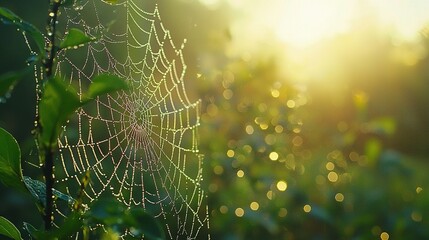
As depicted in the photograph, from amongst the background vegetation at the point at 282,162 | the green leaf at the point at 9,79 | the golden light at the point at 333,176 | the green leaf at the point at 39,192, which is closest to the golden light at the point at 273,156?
the background vegetation at the point at 282,162

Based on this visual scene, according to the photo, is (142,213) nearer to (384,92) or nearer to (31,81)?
(31,81)

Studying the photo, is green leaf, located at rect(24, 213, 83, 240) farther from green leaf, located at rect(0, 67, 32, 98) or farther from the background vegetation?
the background vegetation

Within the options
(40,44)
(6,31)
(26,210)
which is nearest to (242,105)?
(26,210)

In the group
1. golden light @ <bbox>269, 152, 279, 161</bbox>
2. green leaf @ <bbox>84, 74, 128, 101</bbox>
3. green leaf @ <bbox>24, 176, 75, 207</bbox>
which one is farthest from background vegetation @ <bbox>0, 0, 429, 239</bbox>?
green leaf @ <bbox>84, 74, 128, 101</bbox>

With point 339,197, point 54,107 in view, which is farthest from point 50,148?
point 339,197

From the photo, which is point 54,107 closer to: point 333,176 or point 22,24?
point 22,24
